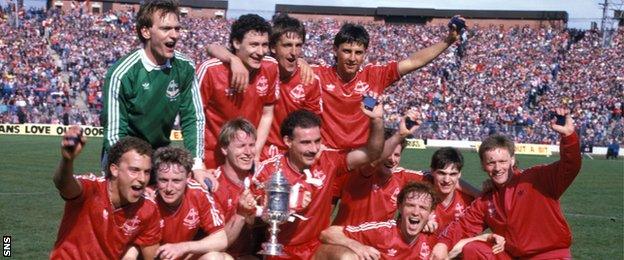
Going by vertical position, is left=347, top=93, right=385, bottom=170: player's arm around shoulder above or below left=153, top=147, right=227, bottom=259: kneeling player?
above

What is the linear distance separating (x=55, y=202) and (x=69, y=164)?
28.1 ft

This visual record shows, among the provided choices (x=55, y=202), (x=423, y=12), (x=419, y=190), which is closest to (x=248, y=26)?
(x=419, y=190)

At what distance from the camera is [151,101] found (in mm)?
6547

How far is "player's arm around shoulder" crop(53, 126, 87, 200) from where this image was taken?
508 cm

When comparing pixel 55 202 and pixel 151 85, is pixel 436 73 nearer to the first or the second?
pixel 55 202

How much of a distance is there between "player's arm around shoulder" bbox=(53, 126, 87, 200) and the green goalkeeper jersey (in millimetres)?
652

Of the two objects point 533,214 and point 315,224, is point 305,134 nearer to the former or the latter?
point 315,224

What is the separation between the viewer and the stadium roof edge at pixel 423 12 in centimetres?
5830

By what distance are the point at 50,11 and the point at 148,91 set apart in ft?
153

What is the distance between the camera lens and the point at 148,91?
6512mm

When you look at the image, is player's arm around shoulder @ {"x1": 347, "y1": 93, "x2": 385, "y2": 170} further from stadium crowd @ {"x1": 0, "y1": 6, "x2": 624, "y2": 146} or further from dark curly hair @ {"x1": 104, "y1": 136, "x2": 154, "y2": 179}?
stadium crowd @ {"x1": 0, "y1": 6, "x2": 624, "y2": 146}

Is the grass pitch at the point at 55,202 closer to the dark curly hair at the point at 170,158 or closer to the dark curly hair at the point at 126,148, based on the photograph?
the dark curly hair at the point at 170,158

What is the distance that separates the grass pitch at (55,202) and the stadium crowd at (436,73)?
10611 millimetres

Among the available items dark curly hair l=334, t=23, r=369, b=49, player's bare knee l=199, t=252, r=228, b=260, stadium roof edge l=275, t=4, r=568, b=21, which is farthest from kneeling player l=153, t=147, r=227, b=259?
stadium roof edge l=275, t=4, r=568, b=21
